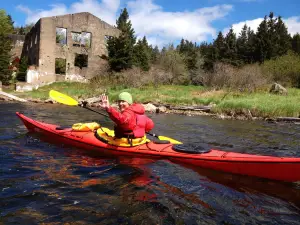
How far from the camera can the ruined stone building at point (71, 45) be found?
2464 centimetres

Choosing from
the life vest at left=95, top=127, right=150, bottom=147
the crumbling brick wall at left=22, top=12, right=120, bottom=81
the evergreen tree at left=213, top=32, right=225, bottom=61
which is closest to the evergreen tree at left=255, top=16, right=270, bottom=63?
the evergreen tree at left=213, top=32, right=225, bottom=61

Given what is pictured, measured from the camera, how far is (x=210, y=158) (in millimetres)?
4273

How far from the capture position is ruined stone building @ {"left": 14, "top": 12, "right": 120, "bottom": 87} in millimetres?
24638

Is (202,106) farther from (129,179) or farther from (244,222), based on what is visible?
(244,222)

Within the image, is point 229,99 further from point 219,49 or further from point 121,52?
point 219,49

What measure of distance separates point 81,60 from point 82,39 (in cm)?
215

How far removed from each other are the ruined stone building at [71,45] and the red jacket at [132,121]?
71.1 feet

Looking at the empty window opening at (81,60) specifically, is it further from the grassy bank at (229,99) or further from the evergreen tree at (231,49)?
the evergreen tree at (231,49)

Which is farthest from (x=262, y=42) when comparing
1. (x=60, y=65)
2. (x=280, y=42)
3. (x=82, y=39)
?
(x=60, y=65)

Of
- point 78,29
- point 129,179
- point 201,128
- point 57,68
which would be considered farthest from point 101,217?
point 57,68

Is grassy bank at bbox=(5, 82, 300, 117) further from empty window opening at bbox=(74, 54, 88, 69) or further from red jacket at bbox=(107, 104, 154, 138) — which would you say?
red jacket at bbox=(107, 104, 154, 138)

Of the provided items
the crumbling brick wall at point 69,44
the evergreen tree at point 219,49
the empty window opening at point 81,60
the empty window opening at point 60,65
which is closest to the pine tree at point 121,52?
the crumbling brick wall at point 69,44

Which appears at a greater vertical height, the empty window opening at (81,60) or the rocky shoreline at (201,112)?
the empty window opening at (81,60)

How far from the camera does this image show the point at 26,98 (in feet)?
61.9
